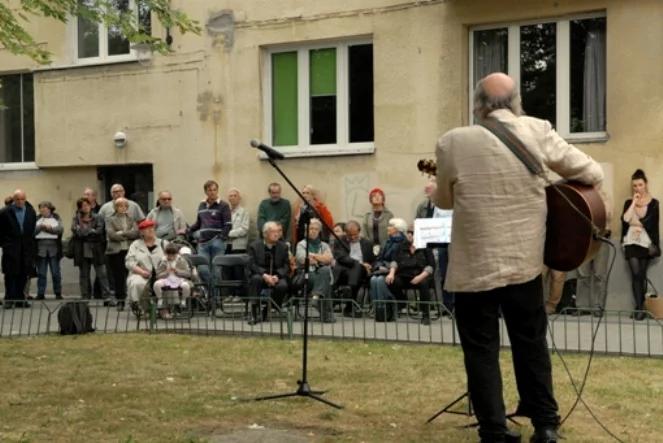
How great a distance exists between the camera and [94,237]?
16.5 m

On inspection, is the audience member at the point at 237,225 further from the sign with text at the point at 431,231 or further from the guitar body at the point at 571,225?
the guitar body at the point at 571,225

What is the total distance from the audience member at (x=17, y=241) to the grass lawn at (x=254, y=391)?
19.1ft

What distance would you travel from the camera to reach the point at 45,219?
17031mm

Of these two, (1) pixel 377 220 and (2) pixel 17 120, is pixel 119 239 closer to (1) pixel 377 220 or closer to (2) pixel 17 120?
(1) pixel 377 220

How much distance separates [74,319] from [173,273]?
97.1 inches

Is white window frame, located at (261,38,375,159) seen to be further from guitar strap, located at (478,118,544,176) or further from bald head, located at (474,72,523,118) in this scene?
guitar strap, located at (478,118,544,176)

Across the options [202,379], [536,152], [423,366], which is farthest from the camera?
[423,366]

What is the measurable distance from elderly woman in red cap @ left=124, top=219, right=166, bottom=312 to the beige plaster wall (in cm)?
311

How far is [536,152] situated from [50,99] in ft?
49.9

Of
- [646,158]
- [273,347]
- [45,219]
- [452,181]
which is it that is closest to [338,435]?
[452,181]

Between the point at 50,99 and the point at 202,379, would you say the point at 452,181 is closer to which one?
the point at 202,379

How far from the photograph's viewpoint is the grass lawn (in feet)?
20.8

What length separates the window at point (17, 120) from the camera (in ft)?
64.7

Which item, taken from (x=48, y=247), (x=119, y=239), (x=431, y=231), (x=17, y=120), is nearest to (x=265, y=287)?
(x=431, y=231)
